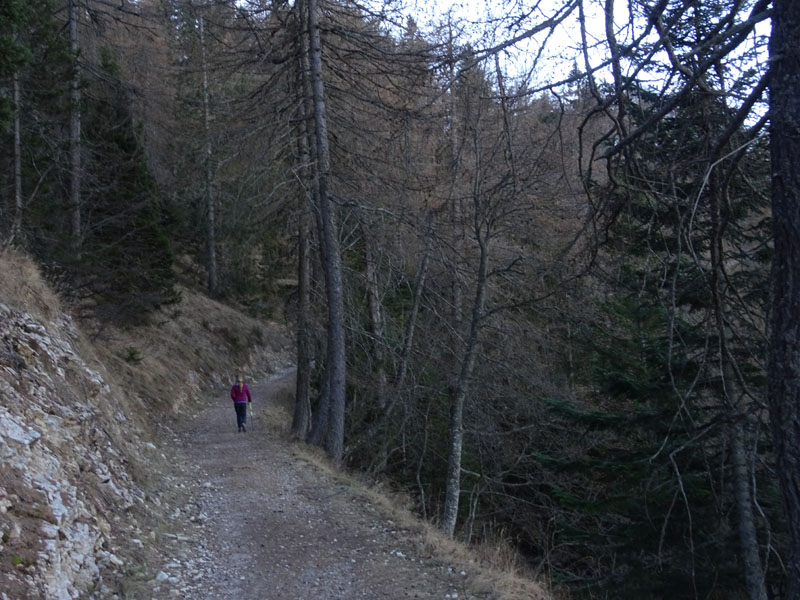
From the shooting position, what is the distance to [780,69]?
356 centimetres

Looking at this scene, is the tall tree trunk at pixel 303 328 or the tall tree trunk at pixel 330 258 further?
the tall tree trunk at pixel 303 328

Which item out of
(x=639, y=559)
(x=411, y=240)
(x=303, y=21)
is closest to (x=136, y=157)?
(x=303, y=21)

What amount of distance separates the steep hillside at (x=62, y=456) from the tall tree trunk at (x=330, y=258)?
325 centimetres

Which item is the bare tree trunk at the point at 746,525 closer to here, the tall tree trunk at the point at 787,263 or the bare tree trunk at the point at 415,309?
the tall tree trunk at the point at 787,263

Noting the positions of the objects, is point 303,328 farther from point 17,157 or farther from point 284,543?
point 284,543

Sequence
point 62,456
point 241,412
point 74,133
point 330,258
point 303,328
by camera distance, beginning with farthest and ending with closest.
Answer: point 74,133 < point 241,412 < point 303,328 < point 330,258 < point 62,456

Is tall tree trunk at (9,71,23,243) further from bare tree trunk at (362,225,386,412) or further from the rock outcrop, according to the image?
bare tree trunk at (362,225,386,412)

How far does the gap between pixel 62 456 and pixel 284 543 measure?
102 inches

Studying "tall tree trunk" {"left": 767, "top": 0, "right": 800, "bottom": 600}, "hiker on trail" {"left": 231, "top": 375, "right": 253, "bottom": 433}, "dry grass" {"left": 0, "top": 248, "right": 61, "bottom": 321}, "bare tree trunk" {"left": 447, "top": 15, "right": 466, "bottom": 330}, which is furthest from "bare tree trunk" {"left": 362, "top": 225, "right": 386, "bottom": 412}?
"tall tree trunk" {"left": 767, "top": 0, "right": 800, "bottom": 600}

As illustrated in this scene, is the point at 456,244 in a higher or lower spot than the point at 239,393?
higher

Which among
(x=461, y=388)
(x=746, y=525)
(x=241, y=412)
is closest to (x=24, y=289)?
(x=241, y=412)

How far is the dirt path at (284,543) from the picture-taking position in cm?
659

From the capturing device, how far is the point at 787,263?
3543 millimetres

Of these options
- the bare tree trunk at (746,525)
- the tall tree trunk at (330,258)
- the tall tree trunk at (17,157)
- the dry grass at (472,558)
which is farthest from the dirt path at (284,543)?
the tall tree trunk at (17,157)
